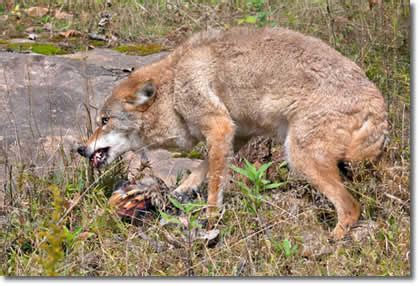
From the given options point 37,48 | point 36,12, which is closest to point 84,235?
point 37,48

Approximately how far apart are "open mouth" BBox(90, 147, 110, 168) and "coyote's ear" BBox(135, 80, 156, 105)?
0.50 metres

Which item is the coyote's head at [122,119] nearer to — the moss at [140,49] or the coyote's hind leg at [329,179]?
the coyote's hind leg at [329,179]

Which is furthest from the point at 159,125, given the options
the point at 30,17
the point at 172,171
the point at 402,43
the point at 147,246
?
the point at 30,17

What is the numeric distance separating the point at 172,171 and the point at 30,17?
495 cm

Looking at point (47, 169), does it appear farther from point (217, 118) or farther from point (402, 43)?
point (402, 43)

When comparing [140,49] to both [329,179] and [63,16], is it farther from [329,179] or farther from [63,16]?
[329,179]

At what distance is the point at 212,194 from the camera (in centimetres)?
638

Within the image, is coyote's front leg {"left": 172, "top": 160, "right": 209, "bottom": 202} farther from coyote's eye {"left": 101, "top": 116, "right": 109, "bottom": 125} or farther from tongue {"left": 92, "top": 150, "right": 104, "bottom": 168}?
coyote's eye {"left": 101, "top": 116, "right": 109, "bottom": 125}

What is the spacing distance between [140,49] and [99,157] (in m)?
3.41

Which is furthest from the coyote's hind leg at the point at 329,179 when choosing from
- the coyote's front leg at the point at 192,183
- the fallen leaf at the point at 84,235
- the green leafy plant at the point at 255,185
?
the fallen leaf at the point at 84,235

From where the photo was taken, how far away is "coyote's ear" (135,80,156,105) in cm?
685

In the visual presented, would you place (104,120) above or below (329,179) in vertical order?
below

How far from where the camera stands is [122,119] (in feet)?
22.7

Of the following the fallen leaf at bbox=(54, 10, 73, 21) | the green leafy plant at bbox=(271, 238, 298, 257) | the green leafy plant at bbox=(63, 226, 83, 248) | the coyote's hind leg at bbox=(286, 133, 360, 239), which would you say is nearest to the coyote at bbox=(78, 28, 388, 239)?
the coyote's hind leg at bbox=(286, 133, 360, 239)
